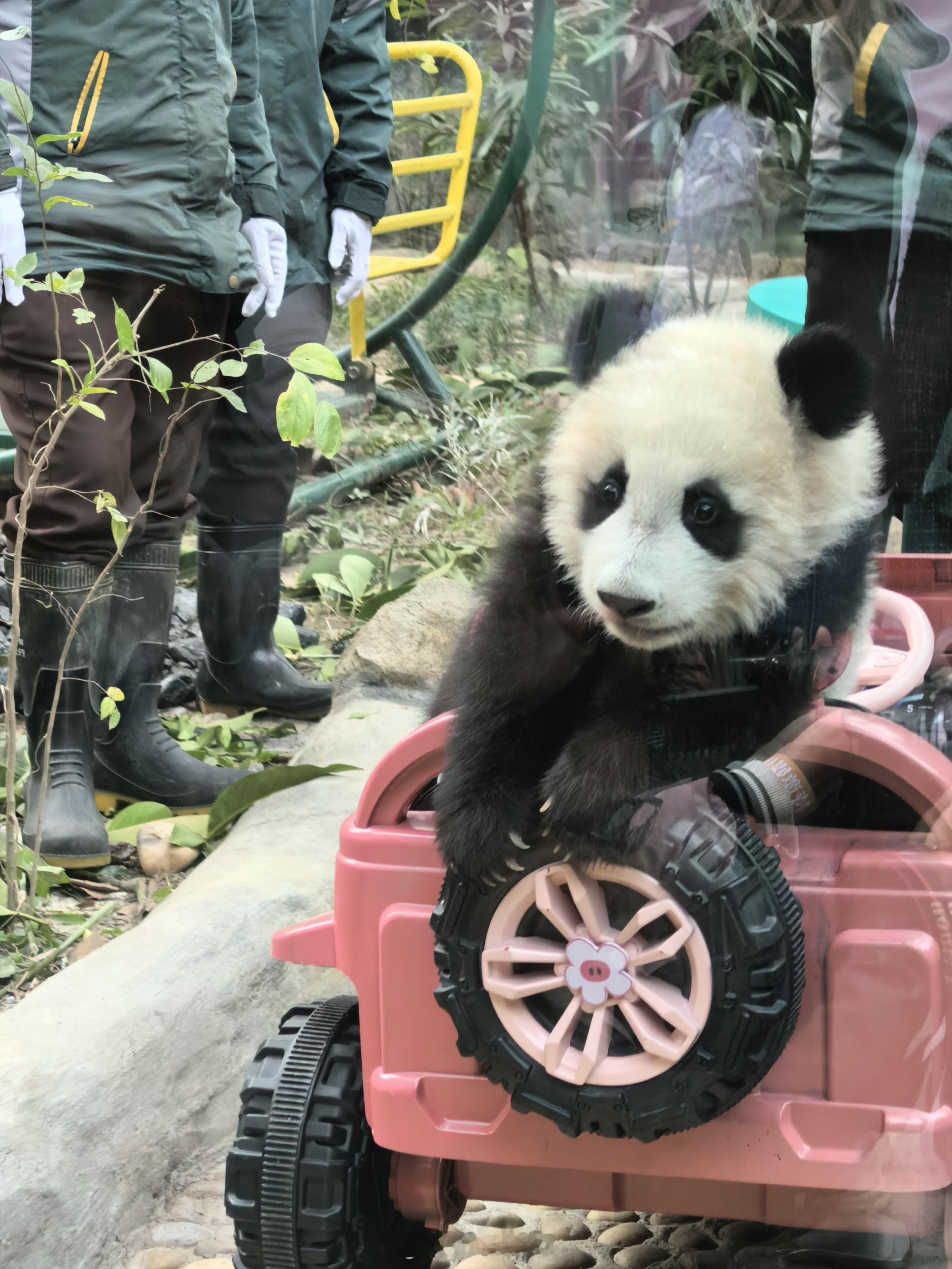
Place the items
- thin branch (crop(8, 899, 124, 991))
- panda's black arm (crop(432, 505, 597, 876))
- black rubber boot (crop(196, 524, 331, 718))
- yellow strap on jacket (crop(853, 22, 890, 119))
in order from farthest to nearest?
black rubber boot (crop(196, 524, 331, 718)) → thin branch (crop(8, 899, 124, 991)) → panda's black arm (crop(432, 505, 597, 876)) → yellow strap on jacket (crop(853, 22, 890, 119))

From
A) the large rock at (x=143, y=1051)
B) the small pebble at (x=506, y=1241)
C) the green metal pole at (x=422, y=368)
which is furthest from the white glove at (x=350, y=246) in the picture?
the small pebble at (x=506, y=1241)

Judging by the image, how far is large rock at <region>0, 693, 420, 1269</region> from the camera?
4.40 feet

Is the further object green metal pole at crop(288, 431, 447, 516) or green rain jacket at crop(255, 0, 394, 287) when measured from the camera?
green rain jacket at crop(255, 0, 394, 287)

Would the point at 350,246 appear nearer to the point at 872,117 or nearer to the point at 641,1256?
the point at 872,117

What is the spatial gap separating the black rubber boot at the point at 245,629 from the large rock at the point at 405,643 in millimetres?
108

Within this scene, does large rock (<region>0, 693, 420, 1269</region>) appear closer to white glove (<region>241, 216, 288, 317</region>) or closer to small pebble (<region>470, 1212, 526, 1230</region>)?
small pebble (<region>470, 1212, 526, 1230</region>)

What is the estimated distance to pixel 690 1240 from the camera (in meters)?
1.30

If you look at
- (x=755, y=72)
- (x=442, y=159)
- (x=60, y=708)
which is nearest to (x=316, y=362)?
(x=442, y=159)

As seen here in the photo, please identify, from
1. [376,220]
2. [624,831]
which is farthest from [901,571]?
[376,220]

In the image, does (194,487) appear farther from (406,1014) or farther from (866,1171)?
(866,1171)

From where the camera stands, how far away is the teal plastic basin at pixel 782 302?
2.71 ft

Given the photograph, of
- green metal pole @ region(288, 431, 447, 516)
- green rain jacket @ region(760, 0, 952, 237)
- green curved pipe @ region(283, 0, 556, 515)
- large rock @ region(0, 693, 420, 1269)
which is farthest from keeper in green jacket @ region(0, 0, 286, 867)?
green rain jacket @ region(760, 0, 952, 237)

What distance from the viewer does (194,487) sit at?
2.48 meters

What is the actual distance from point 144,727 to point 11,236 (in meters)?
0.94
